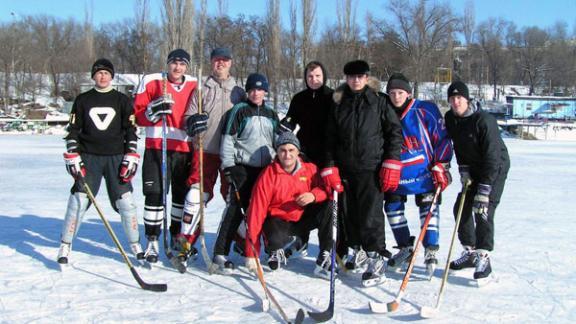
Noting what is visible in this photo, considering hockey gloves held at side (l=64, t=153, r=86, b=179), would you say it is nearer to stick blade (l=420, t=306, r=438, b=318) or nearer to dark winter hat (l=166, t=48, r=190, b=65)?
dark winter hat (l=166, t=48, r=190, b=65)

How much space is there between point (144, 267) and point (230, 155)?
1103mm

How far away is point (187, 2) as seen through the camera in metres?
25.5

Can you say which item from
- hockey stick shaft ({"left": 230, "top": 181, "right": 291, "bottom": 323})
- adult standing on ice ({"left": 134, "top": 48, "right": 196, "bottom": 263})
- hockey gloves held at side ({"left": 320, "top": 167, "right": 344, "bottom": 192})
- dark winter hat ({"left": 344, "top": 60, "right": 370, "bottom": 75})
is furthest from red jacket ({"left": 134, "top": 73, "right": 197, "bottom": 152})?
dark winter hat ({"left": 344, "top": 60, "right": 370, "bottom": 75})

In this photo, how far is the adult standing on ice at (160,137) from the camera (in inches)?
165

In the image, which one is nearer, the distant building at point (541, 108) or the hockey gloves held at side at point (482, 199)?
the hockey gloves held at side at point (482, 199)

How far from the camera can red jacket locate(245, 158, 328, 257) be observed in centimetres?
392

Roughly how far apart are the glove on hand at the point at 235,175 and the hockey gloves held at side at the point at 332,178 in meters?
0.66

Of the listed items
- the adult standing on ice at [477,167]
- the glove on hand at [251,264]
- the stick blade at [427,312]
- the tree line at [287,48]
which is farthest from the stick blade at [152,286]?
the tree line at [287,48]

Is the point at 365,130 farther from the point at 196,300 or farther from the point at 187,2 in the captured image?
the point at 187,2

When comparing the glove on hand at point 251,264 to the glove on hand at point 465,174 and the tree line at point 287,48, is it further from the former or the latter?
the tree line at point 287,48

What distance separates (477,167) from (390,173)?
0.68 m

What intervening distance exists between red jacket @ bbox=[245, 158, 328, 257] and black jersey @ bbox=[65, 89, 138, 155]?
1.05m

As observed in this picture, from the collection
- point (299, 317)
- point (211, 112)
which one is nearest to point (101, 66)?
point (211, 112)

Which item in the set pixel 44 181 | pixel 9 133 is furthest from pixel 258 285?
pixel 9 133
